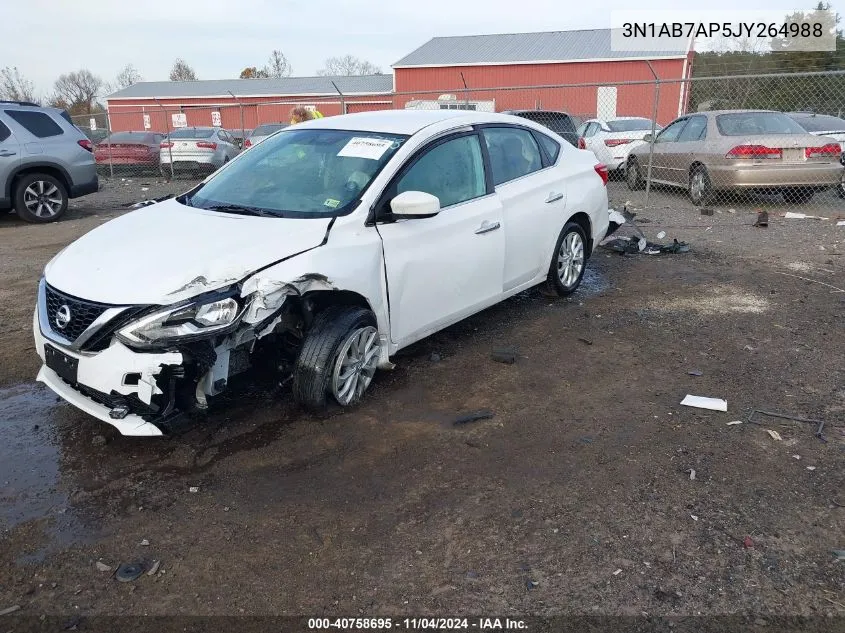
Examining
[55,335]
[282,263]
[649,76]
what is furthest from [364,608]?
[649,76]

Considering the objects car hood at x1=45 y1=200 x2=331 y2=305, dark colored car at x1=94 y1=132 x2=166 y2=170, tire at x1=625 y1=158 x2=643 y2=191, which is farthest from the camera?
dark colored car at x1=94 y1=132 x2=166 y2=170

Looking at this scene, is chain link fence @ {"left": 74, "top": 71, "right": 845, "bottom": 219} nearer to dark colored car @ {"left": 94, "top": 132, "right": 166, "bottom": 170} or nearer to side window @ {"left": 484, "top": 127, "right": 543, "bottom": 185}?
dark colored car @ {"left": 94, "top": 132, "right": 166, "bottom": 170}

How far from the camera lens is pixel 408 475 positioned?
3.43 metres

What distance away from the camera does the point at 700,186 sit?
1116 centimetres

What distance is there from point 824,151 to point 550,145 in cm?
643

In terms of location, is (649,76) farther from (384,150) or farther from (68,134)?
(384,150)

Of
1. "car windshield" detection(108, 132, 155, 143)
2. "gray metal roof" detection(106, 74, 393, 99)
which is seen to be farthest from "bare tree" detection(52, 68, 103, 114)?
"car windshield" detection(108, 132, 155, 143)

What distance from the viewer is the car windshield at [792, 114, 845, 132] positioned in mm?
A: 11953

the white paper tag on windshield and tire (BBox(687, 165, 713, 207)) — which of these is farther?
tire (BBox(687, 165, 713, 207))

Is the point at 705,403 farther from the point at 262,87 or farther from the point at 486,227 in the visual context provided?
the point at 262,87

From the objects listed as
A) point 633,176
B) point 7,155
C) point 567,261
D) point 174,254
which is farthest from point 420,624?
point 633,176

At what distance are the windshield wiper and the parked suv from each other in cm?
796

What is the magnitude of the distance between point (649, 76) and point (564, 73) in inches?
149

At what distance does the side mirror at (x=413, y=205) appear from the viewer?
398cm
